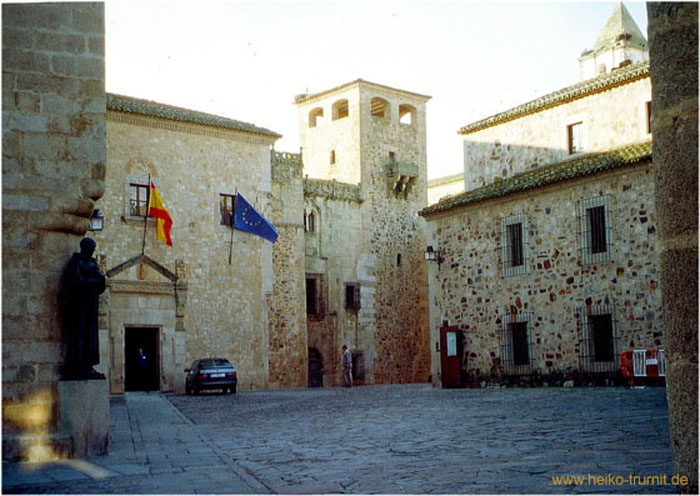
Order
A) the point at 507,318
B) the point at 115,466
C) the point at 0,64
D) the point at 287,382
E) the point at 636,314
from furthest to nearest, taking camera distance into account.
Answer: the point at 287,382
the point at 507,318
the point at 636,314
the point at 0,64
the point at 115,466

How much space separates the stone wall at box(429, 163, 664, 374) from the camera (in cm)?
2123

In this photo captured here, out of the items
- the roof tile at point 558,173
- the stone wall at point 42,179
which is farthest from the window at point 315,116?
the stone wall at point 42,179

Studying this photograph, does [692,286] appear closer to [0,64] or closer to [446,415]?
[0,64]

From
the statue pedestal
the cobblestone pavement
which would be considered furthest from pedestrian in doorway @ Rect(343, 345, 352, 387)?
the statue pedestal

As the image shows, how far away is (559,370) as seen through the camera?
2300 cm

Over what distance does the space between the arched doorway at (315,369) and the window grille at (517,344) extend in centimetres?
1302

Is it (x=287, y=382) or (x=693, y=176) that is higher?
(x=693, y=176)

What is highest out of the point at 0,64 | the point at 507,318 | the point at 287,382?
the point at 0,64

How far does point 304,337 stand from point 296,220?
4611 millimetres

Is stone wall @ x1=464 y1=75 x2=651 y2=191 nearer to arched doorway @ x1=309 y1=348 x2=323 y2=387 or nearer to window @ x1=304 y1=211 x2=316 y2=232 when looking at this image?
window @ x1=304 y1=211 x2=316 y2=232

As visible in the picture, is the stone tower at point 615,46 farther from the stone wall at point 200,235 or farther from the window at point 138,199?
the window at point 138,199

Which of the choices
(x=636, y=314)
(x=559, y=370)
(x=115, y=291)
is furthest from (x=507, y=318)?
Answer: (x=115, y=291)

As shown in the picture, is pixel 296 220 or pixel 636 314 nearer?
pixel 636 314

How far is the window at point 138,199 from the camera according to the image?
2969 cm
